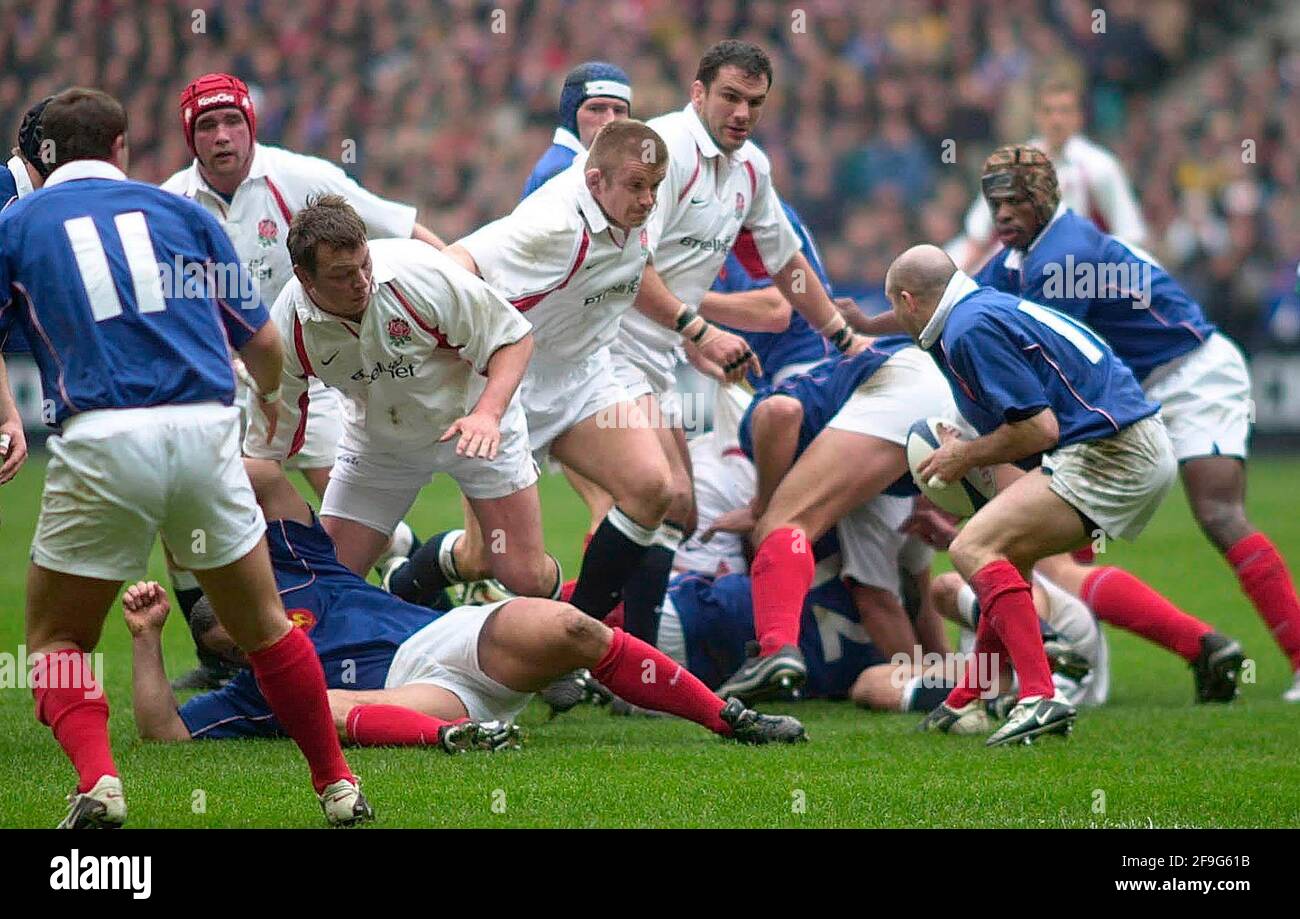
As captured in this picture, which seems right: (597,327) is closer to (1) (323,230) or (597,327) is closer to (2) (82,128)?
(1) (323,230)

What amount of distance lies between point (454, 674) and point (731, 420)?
299 cm

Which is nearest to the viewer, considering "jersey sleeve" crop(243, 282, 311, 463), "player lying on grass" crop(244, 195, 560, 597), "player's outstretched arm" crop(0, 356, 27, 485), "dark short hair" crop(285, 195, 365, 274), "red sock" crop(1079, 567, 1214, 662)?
"player's outstretched arm" crop(0, 356, 27, 485)

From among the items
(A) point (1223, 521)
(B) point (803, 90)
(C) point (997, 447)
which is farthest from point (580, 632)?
(B) point (803, 90)

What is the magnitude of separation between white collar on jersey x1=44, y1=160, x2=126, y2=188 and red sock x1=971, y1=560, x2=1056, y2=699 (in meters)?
3.02

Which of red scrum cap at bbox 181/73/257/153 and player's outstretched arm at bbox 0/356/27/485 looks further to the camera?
red scrum cap at bbox 181/73/257/153

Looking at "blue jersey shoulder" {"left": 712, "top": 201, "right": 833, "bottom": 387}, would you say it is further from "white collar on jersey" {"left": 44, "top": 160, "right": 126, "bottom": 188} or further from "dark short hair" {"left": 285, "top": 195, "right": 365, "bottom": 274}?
"white collar on jersey" {"left": 44, "top": 160, "right": 126, "bottom": 188}

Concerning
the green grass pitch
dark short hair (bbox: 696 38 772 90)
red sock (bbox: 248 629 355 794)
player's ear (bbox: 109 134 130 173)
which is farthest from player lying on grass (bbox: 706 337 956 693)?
player's ear (bbox: 109 134 130 173)

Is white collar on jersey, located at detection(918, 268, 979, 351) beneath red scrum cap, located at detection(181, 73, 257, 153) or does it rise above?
beneath

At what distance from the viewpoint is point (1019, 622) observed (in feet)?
19.4

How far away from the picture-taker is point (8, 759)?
5.43m

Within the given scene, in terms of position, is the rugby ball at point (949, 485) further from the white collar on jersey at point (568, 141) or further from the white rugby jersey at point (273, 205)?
the white rugby jersey at point (273, 205)

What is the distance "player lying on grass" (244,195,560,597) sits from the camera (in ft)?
17.3

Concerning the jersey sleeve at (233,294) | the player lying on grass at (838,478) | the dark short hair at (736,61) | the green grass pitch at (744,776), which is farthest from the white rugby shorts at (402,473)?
the jersey sleeve at (233,294)
